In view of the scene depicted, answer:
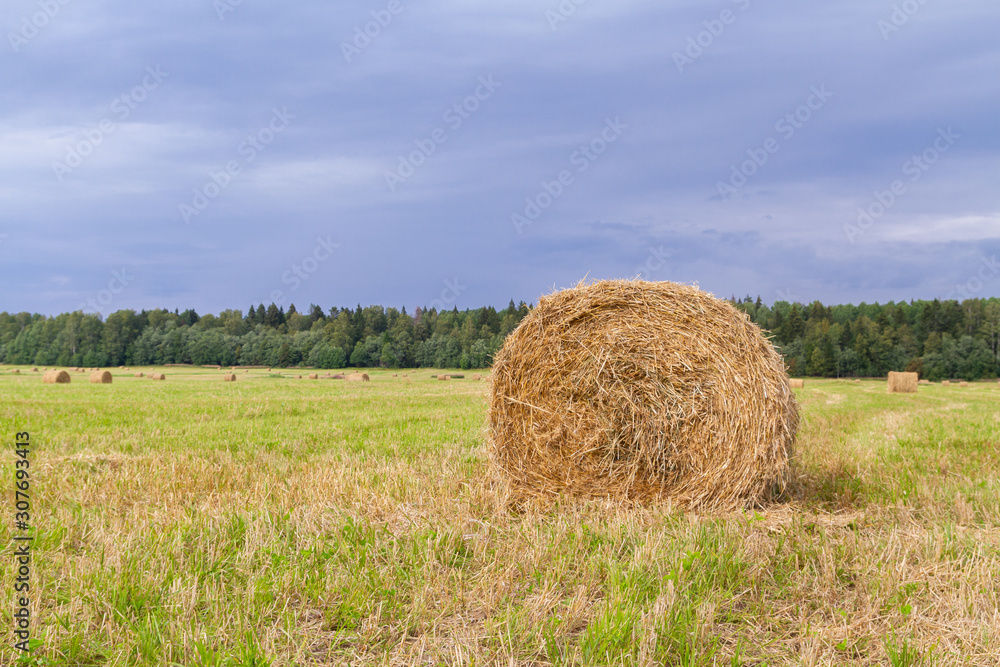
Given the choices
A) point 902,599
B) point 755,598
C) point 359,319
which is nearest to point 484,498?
point 755,598

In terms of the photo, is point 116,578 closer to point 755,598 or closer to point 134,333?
point 755,598

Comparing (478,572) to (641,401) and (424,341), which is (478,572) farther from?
(424,341)

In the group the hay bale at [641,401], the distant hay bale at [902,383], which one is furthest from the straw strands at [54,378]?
the distant hay bale at [902,383]

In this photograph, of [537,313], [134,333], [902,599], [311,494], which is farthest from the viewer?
[134,333]

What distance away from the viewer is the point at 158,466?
8.05 metres

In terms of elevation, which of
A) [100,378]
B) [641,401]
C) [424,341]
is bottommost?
[100,378]

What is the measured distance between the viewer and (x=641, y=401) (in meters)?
7.06

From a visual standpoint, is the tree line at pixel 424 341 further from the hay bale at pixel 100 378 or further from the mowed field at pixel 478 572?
the mowed field at pixel 478 572

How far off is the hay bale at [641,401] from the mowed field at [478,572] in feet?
1.50

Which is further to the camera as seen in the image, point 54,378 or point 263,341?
point 263,341

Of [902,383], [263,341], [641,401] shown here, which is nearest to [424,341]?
[263,341]

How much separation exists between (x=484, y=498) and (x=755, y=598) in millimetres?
2975

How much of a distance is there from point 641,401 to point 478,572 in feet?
10.7

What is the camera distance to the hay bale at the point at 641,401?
6746mm
